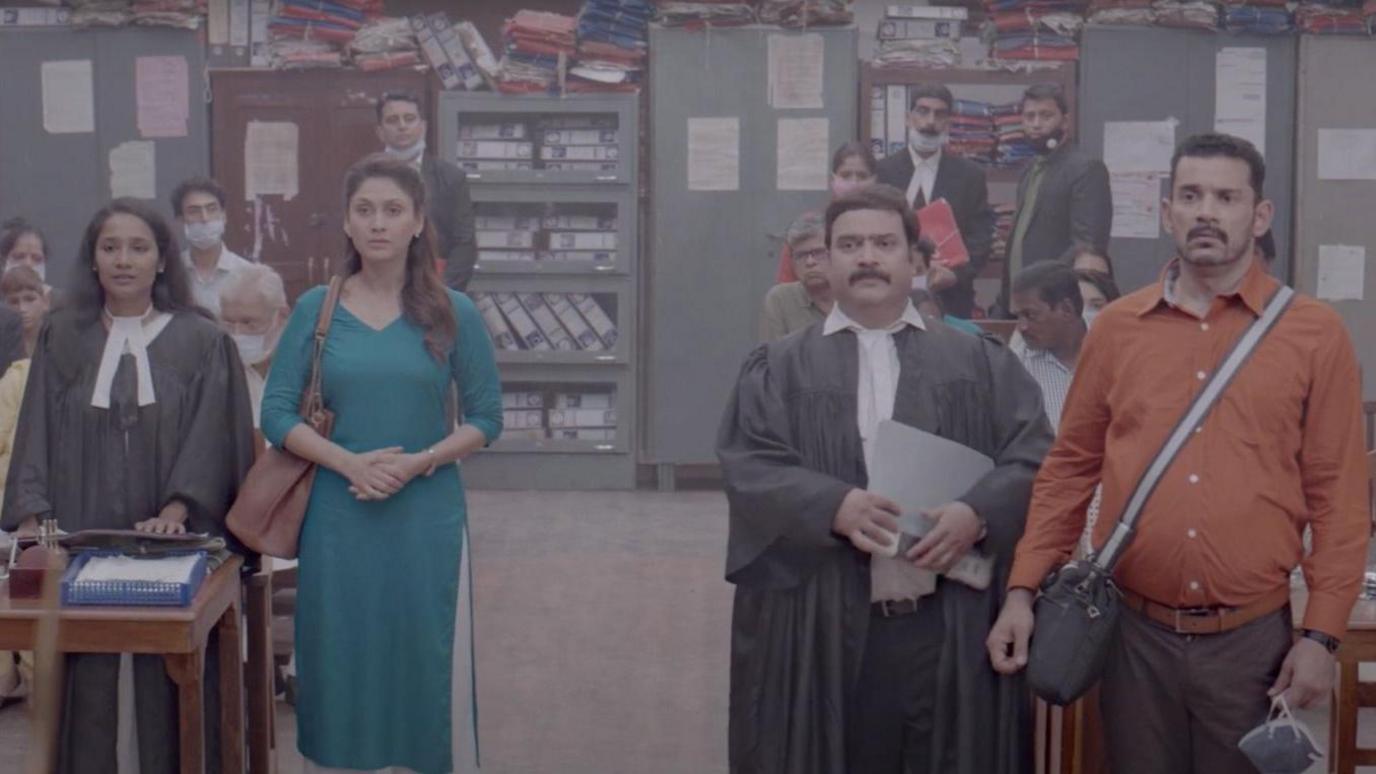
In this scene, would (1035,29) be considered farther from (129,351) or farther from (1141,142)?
(129,351)

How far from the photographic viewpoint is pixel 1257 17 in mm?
9750

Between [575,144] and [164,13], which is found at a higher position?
[164,13]

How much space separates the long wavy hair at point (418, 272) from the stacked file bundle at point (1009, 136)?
19.2 ft

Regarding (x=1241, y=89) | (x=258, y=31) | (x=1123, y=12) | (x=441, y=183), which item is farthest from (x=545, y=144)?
(x=1241, y=89)

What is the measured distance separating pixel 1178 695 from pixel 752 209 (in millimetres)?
6675

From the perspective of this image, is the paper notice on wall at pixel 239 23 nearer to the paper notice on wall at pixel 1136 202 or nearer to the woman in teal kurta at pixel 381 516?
the paper notice on wall at pixel 1136 202

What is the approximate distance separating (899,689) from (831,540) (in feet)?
1.04

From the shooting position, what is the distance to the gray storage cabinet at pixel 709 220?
9734 millimetres

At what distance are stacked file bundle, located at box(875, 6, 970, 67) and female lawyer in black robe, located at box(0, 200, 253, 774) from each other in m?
6.05

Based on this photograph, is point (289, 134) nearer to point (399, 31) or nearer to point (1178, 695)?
point (399, 31)

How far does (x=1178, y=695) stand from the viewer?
131 inches

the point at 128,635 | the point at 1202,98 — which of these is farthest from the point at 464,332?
the point at 1202,98

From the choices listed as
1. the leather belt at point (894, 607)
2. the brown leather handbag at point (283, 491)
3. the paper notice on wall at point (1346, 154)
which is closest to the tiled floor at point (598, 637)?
the brown leather handbag at point (283, 491)

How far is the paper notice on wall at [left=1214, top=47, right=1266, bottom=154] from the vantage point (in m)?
9.80
